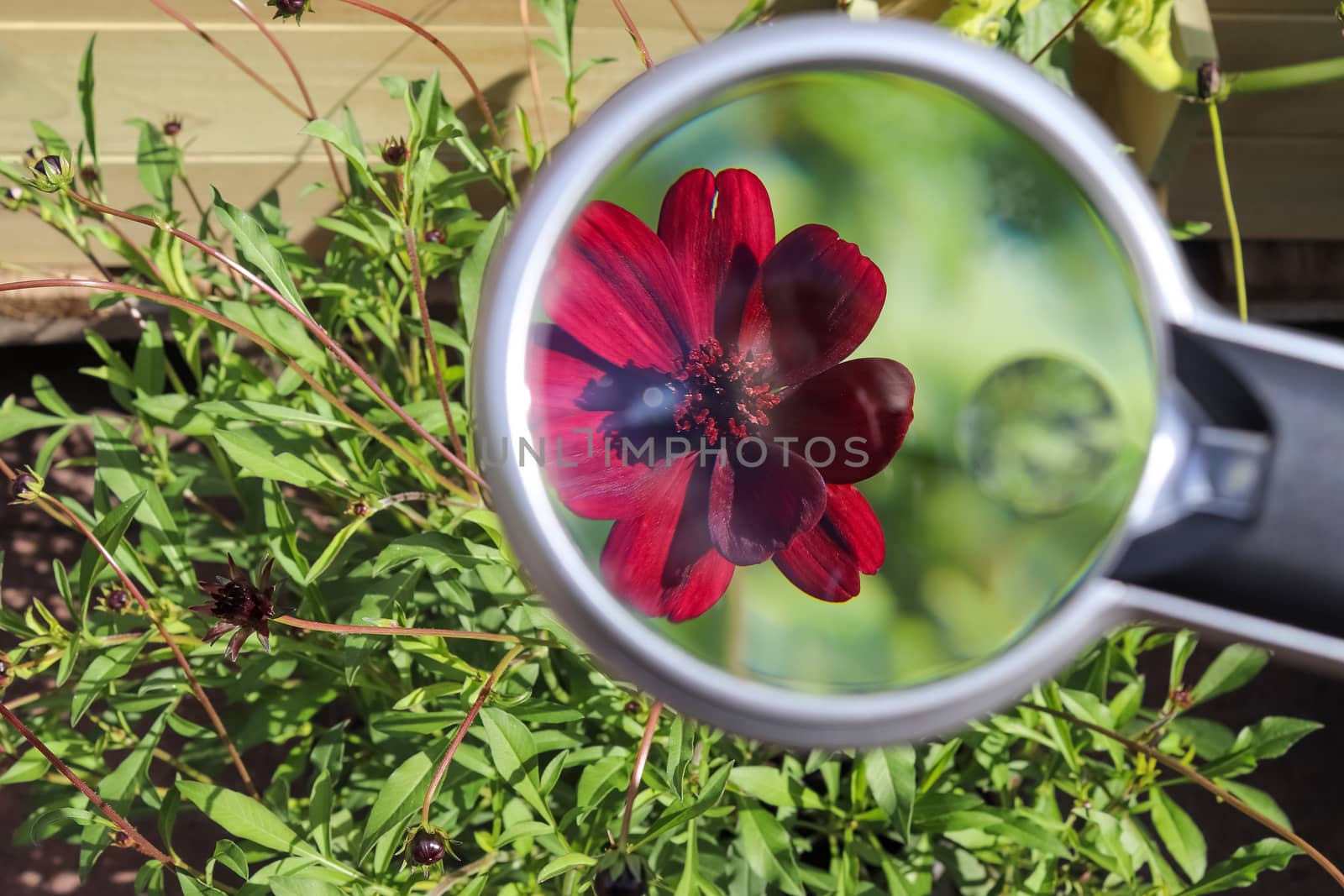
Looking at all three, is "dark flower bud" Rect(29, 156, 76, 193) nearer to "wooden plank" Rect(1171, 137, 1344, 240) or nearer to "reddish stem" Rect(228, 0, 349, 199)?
"reddish stem" Rect(228, 0, 349, 199)

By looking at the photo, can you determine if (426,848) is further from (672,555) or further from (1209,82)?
(1209,82)

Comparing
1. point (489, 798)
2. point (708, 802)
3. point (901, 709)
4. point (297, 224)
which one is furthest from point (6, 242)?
point (901, 709)

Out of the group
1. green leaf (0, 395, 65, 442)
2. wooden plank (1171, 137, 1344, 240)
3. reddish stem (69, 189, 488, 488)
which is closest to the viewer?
reddish stem (69, 189, 488, 488)

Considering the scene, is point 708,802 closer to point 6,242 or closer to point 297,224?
point 297,224

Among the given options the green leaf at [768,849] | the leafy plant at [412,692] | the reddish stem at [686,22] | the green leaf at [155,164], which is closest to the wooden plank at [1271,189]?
the leafy plant at [412,692]

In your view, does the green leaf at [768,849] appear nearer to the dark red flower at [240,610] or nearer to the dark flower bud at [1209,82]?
the dark red flower at [240,610]

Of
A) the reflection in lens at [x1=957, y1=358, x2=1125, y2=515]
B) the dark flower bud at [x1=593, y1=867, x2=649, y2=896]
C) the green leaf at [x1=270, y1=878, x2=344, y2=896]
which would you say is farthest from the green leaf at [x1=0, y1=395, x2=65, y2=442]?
the reflection in lens at [x1=957, y1=358, x2=1125, y2=515]
